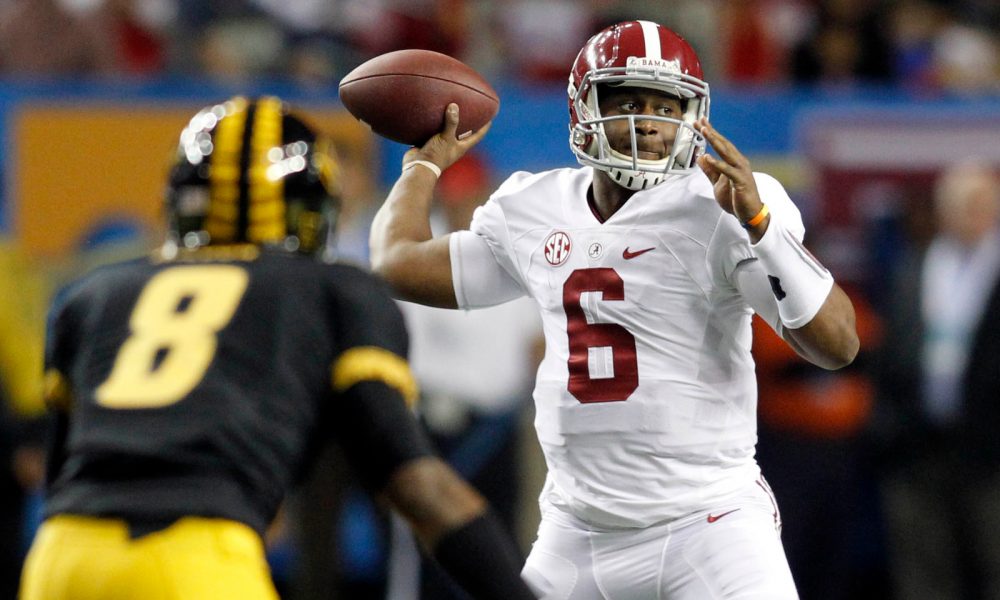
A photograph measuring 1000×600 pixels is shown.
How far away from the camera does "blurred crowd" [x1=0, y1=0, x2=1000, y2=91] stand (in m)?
7.87

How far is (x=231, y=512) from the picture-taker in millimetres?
2604

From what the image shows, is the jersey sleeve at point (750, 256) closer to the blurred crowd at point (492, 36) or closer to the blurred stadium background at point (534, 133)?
the blurred stadium background at point (534, 133)

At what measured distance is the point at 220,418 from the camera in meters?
2.64

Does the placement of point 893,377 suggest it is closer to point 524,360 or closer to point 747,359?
point 524,360

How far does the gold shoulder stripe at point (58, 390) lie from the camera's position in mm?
2887

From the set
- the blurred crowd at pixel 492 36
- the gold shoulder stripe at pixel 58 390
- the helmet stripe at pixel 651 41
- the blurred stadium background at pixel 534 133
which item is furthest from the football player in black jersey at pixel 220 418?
the blurred crowd at pixel 492 36

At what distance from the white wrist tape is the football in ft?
3.20

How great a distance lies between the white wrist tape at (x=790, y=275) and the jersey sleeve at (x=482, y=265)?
0.74 m

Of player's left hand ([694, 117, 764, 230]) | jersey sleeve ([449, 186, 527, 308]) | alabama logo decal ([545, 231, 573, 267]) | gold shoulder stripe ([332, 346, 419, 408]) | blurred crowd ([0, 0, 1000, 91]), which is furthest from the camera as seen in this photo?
blurred crowd ([0, 0, 1000, 91])

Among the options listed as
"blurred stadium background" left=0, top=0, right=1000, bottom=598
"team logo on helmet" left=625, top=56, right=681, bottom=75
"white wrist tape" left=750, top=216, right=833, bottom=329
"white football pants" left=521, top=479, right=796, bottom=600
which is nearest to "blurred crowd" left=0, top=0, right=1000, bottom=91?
"blurred stadium background" left=0, top=0, right=1000, bottom=598

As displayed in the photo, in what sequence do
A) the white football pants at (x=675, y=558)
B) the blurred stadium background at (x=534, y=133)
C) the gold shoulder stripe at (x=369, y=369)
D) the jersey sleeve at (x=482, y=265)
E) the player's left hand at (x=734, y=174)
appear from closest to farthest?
the gold shoulder stripe at (x=369, y=369)
the player's left hand at (x=734, y=174)
the white football pants at (x=675, y=558)
the jersey sleeve at (x=482, y=265)
the blurred stadium background at (x=534, y=133)

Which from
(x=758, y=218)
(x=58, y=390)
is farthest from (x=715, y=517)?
(x=58, y=390)

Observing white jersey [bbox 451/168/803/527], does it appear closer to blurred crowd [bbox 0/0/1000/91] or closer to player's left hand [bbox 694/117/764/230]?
player's left hand [bbox 694/117/764/230]

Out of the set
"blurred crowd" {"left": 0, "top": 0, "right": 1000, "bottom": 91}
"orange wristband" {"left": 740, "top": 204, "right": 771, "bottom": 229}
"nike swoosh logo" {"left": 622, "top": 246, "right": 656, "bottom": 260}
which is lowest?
"nike swoosh logo" {"left": 622, "top": 246, "right": 656, "bottom": 260}
